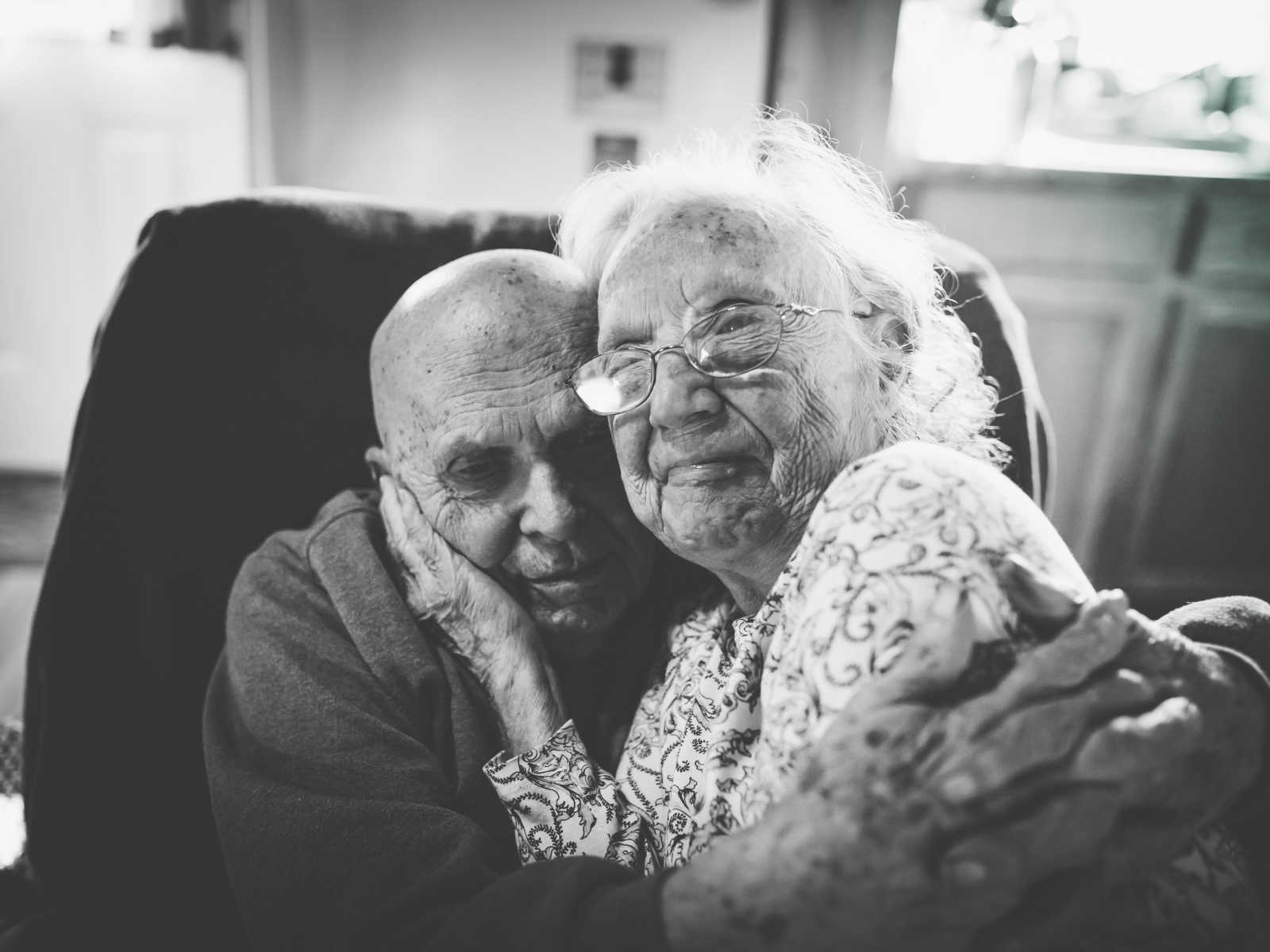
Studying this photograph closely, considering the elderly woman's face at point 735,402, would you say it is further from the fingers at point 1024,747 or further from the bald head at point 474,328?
the fingers at point 1024,747

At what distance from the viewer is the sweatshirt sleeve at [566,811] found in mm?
926

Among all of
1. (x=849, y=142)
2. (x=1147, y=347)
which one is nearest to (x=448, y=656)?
(x=849, y=142)

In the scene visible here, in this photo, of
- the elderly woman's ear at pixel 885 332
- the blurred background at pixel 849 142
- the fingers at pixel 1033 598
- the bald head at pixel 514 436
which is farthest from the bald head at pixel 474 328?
the blurred background at pixel 849 142

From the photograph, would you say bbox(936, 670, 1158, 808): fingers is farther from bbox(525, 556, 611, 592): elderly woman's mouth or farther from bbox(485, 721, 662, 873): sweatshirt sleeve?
bbox(525, 556, 611, 592): elderly woman's mouth

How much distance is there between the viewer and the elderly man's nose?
912mm

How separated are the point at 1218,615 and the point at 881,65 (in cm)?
287

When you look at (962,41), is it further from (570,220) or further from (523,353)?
(523,353)

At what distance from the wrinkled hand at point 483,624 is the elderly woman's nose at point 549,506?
11 cm

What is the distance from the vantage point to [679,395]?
0.92 meters

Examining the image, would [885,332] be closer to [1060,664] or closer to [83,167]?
[1060,664]

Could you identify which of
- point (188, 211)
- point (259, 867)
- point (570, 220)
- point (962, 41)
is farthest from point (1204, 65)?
point (259, 867)

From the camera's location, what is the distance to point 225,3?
325cm

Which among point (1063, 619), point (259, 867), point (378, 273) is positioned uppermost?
point (378, 273)

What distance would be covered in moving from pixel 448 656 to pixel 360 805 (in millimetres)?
277
